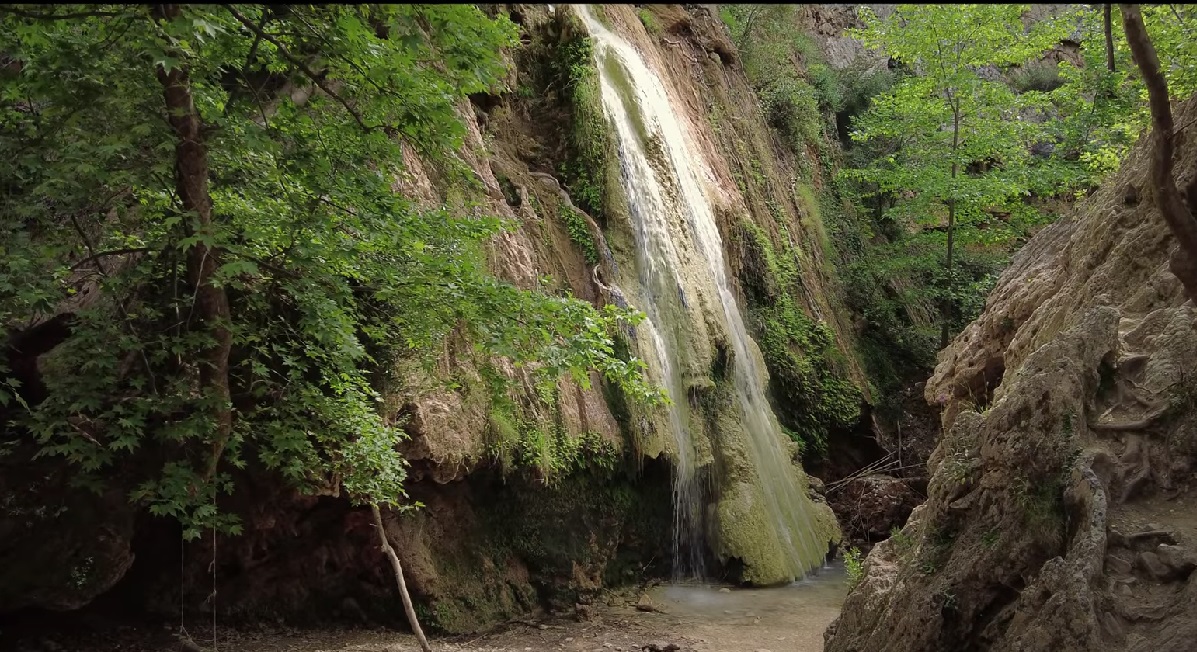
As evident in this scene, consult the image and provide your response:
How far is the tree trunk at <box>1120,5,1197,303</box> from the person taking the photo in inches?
174

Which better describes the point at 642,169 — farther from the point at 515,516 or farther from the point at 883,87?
the point at 883,87

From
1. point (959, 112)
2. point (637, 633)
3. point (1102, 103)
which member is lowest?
Result: point (637, 633)

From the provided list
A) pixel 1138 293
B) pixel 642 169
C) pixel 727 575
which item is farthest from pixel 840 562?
pixel 1138 293

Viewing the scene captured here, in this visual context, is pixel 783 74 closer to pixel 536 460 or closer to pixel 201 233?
pixel 536 460

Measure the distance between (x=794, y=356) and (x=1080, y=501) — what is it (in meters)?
11.7

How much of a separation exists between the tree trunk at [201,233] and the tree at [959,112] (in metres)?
12.7

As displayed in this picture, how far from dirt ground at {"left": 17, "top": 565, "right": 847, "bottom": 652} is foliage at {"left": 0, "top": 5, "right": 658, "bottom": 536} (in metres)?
1.45

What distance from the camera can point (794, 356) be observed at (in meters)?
16.5

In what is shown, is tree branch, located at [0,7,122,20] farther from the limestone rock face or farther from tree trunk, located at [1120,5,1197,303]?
tree trunk, located at [1120,5,1197,303]

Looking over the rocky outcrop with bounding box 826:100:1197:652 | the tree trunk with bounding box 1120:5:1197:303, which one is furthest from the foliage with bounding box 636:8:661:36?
the tree trunk with bounding box 1120:5:1197:303

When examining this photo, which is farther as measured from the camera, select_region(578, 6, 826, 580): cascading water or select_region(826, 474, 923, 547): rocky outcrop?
select_region(826, 474, 923, 547): rocky outcrop

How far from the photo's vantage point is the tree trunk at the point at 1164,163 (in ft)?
14.5

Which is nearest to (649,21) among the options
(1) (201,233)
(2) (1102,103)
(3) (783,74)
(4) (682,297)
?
(3) (783,74)

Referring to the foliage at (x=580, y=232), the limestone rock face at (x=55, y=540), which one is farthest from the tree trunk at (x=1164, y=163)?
the foliage at (x=580, y=232)
